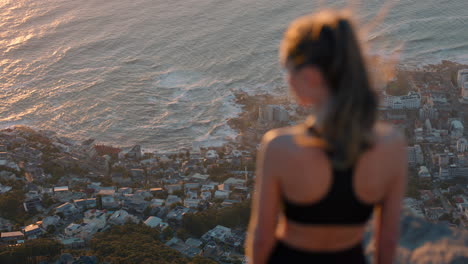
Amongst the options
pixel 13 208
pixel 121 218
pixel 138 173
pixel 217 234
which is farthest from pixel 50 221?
pixel 217 234

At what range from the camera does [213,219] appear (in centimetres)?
1015

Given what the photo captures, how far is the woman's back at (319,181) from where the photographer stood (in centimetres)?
103

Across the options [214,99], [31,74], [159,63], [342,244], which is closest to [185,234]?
[214,99]

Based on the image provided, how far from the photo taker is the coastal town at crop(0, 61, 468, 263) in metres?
10.0

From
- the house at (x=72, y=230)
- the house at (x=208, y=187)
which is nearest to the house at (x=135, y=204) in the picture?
the house at (x=72, y=230)

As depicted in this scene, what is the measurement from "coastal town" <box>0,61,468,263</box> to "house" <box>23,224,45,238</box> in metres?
0.02

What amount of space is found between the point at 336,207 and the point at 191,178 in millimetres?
11611

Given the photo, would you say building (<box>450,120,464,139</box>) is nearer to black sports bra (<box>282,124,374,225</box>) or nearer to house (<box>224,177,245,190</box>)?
house (<box>224,177,245,190</box>)

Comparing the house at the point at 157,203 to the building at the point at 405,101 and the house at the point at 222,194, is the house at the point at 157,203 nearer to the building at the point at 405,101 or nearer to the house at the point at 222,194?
the house at the point at 222,194

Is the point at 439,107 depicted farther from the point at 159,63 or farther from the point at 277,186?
the point at 277,186

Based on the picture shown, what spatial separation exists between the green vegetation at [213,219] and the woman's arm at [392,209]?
29.2ft

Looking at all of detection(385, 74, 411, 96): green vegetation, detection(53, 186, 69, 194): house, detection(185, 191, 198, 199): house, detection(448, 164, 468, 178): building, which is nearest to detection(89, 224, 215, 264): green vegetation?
detection(185, 191, 198, 199): house

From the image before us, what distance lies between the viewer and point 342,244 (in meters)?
1.13

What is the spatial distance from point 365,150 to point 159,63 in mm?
18427
